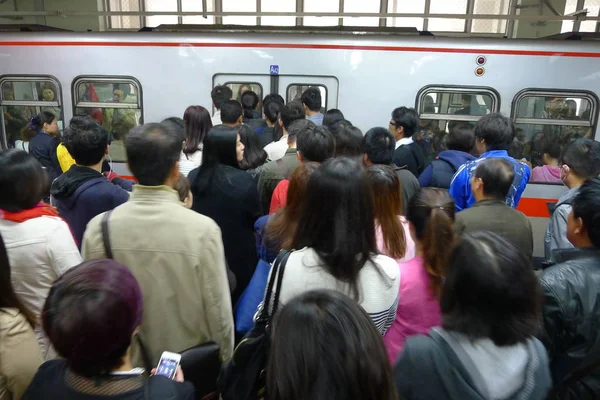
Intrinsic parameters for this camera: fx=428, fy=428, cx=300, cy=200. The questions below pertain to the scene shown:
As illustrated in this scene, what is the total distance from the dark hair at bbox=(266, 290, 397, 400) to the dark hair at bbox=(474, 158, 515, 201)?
1.82 meters

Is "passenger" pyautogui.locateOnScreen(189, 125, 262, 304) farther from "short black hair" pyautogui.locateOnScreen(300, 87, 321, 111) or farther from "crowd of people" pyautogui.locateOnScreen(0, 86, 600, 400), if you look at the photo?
"short black hair" pyautogui.locateOnScreen(300, 87, 321, 111)

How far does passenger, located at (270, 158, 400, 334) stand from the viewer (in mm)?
1565

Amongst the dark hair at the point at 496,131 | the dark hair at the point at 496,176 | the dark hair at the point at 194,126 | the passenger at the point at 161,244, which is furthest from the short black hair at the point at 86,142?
the dark hair at the point at 496,131

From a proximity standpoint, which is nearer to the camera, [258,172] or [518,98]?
[258,172]

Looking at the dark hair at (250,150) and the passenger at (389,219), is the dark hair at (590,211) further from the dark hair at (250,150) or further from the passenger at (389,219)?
the dark hair at (250,150)

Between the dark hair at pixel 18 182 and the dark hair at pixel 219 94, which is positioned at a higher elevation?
the dark hair at pixel 219 94

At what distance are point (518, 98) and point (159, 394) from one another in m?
5.05

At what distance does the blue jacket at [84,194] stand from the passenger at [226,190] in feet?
1.49

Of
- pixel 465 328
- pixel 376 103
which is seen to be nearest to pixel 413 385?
pixel 465 328

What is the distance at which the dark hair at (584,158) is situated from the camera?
2801mm

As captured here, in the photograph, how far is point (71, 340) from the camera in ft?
3.41

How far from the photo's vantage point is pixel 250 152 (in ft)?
11.1

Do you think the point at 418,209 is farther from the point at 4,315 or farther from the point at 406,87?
the point at 406,87

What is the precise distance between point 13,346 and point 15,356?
3cm
